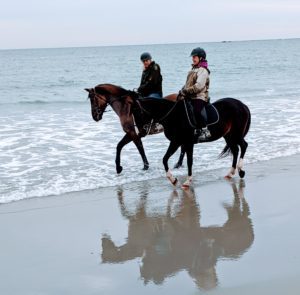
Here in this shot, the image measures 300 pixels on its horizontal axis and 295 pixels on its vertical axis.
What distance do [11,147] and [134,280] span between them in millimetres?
8475

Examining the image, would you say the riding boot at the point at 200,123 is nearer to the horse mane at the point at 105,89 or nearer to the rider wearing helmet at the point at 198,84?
the rider wearing helmet at the point at 198,84

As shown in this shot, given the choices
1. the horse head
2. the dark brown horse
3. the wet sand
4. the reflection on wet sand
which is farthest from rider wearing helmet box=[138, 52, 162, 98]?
the reflection on wet sand

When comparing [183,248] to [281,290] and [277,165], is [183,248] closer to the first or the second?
[281,290]

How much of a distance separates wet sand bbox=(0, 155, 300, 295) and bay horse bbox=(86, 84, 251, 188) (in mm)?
703

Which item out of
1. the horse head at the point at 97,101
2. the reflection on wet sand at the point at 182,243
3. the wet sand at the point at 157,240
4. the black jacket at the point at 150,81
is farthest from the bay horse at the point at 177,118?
the reflection on wet sand at the point at 182,243

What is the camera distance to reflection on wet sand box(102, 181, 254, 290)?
556 centimetres

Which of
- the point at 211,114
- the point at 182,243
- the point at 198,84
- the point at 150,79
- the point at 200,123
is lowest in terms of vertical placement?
the point at 182,243

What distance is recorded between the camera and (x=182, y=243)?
6.41 metres

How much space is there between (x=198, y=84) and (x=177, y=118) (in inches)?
25.4

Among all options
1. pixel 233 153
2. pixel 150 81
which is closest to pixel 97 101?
pixel 150 81

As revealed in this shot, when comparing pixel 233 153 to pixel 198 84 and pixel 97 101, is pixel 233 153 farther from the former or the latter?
pixel 97 101

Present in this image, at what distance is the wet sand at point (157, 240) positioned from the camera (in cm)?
525

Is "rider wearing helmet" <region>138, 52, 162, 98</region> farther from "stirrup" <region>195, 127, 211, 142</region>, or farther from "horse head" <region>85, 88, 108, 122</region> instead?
"stirrup" <region>195, 127, 211, 142</region>

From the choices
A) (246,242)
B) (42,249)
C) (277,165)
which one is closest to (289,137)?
(277,165)
